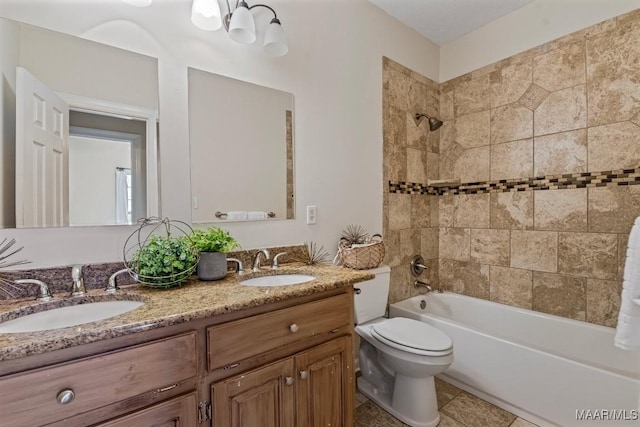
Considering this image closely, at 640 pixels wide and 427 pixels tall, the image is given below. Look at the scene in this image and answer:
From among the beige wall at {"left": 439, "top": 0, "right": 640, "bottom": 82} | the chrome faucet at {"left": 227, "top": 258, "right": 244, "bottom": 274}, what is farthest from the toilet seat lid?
the beige wall at {"left": 439, "top": 0, "right": 640, "bottom": 82}

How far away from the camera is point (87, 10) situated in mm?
1195

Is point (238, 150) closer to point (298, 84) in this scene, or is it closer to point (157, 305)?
point (298, 84)

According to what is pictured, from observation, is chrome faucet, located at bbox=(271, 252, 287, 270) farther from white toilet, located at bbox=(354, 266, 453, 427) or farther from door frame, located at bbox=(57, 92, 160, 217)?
door frame, located at bbox=(57, 92, 160, 217)

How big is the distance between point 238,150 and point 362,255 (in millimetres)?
919

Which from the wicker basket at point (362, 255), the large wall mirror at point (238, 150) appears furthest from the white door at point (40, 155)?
the wicker basket at point (362, 255)

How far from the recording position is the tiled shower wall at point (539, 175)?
1.83m

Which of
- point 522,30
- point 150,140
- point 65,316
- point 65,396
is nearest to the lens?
point 65,396

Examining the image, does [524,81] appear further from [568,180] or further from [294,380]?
[294,380]

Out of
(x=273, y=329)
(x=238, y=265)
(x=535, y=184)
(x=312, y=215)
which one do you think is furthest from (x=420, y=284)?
(x=273, y=329)

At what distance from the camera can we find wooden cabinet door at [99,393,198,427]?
0.80 metres

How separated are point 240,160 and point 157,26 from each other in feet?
2.23

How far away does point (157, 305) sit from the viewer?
0.95 meters

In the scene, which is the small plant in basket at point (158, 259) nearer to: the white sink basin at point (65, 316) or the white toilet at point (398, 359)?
the white sink basin at point (65, 316)

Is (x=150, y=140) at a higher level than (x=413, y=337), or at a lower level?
higher
